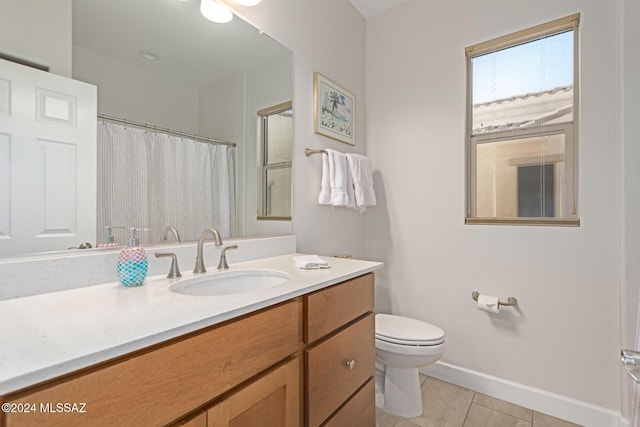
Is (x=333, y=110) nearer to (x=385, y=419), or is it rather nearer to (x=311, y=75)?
(x=311, y=75)

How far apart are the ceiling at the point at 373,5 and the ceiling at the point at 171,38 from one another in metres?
1.04

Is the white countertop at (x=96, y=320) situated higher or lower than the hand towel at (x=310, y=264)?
lower

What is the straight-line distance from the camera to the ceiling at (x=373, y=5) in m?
2.21

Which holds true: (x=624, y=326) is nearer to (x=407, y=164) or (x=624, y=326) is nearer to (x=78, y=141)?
(x=407, y=164)

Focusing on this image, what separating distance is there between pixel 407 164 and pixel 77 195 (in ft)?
6.23

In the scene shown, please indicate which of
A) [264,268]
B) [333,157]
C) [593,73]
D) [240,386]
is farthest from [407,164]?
[240,386]

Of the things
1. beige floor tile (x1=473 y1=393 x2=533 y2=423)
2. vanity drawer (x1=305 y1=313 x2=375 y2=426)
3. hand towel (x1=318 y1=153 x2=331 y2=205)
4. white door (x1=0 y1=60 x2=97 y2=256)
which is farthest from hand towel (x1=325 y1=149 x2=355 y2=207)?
beige floor tile (x1=473 y1=393 x2=533 y2=423)

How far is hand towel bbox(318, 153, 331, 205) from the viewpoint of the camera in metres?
1.85

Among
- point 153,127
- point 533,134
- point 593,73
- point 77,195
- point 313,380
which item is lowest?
point 313,380

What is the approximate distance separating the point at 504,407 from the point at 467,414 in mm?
255

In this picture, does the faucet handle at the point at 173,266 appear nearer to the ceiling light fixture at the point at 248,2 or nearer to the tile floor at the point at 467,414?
the ceiling light fixture at the point at 248,2

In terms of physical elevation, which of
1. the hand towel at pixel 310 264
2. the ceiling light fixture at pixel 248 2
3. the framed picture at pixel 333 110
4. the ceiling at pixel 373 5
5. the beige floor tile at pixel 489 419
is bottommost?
the beige floor tile at pixel 489 419

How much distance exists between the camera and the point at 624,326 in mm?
1441

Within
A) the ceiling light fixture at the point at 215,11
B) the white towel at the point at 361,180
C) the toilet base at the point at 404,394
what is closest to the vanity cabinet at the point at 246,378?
the toilet base at the point at 404,394
